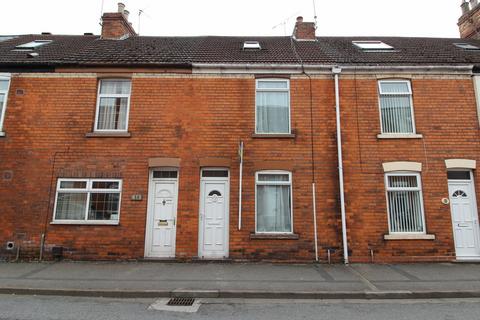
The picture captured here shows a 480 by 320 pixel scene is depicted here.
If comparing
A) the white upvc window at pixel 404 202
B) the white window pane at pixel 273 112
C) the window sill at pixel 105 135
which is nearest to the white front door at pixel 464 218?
the white upvc window at pixel 404 202

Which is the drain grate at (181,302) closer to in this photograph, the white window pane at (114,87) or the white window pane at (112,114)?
the white window pane at (112,114)

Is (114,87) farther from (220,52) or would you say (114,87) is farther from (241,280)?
(241,280)

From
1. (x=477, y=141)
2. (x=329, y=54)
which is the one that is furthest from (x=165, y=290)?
(x=477, y=141)

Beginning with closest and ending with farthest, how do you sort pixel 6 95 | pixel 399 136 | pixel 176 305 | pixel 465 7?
1. pixel 176 305
2. pixel 399 136
3. pixel 6 95
4. pixel 465 7

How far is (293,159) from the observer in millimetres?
9648

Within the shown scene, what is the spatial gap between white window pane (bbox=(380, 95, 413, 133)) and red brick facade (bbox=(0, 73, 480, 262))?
0.29m

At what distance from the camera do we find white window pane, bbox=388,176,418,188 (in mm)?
9609

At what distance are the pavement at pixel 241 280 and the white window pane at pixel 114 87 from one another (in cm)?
514

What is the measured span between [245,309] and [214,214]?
3.96 metres

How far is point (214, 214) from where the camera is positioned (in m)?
9.53

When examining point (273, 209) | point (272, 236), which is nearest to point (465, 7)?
point (273, 209)

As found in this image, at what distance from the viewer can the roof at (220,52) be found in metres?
10.2

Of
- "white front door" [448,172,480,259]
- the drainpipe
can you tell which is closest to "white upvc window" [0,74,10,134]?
the drainpipe

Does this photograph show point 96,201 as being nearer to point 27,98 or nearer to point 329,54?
point 27,98
